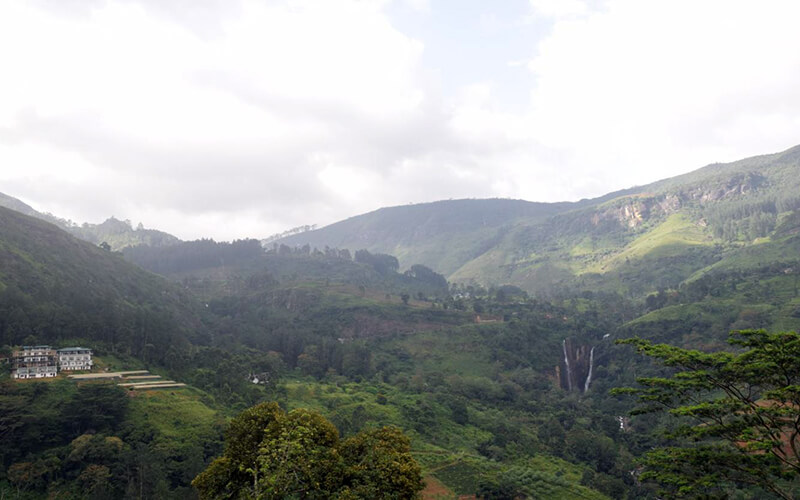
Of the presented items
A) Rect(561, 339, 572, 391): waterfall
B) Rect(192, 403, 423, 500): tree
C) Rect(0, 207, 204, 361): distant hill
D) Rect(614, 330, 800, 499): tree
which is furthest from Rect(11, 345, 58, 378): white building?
Rect(561, 339, 572, 391): waterfall

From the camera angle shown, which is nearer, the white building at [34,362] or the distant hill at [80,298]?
the white building at [34,362]

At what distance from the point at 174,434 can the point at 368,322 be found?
85.3 m

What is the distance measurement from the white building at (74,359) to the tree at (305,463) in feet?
161

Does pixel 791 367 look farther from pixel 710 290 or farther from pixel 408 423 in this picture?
pixel 710 290

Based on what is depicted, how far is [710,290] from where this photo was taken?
120 m

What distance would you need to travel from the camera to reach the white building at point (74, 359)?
61.4 metres

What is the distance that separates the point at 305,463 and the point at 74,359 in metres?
54.9

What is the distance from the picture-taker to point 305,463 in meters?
21.8

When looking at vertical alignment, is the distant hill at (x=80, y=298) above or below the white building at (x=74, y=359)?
above

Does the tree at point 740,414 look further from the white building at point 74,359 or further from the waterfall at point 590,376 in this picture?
the waterfall at point 590,376

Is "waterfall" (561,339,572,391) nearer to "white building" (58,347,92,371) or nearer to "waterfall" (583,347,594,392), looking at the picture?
"waterfall" (583,347,594,392)

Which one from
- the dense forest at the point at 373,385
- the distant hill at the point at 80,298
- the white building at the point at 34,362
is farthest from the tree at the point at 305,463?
the distant hill at the point at 80,298

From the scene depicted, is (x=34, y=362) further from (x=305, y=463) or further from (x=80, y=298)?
(x=305, y=463)

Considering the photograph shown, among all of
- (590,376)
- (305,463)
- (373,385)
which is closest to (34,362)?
(373,385)
